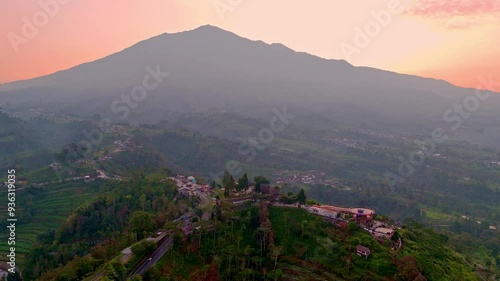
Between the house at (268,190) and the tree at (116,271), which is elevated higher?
the house at (268,190)

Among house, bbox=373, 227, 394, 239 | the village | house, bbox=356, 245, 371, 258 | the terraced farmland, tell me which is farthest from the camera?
the terraced farmland

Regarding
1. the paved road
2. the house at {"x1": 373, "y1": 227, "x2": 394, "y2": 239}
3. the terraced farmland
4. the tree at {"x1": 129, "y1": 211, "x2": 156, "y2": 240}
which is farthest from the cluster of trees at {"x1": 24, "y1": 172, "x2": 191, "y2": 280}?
the house at {"x1": 373, "y1": 227, "x2": 394, "y2": 239}

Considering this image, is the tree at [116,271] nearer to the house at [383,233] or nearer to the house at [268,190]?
the house at [268,190]

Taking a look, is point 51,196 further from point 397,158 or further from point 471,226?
point 397,158

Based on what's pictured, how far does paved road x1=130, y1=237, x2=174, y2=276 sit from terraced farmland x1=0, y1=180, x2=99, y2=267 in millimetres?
28228

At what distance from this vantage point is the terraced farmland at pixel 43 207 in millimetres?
51688

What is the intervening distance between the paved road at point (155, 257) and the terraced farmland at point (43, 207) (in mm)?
28228

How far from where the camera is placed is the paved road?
89.4 ft

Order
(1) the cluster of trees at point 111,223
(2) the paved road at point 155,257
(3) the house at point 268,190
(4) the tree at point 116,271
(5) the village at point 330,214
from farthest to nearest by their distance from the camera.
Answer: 1. (3) the house at point 268,190
2. (1) the cluster of trees at point 111,223
3. (5) the village at point 330,214
4. (2) the paved road at point 155,257
5. (4) the tree at point 116,271

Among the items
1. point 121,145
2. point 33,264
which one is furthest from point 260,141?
point 33,264

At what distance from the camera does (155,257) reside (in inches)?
1131

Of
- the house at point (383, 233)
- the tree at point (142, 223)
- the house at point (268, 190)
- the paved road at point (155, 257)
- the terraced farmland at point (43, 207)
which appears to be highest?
the house at point (268, 190)

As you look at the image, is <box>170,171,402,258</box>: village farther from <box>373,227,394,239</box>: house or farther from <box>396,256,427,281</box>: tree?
<box>396,256,427,281</box>: tree

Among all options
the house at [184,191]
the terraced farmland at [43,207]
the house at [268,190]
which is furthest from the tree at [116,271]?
the terraced farmland at [43,207]
